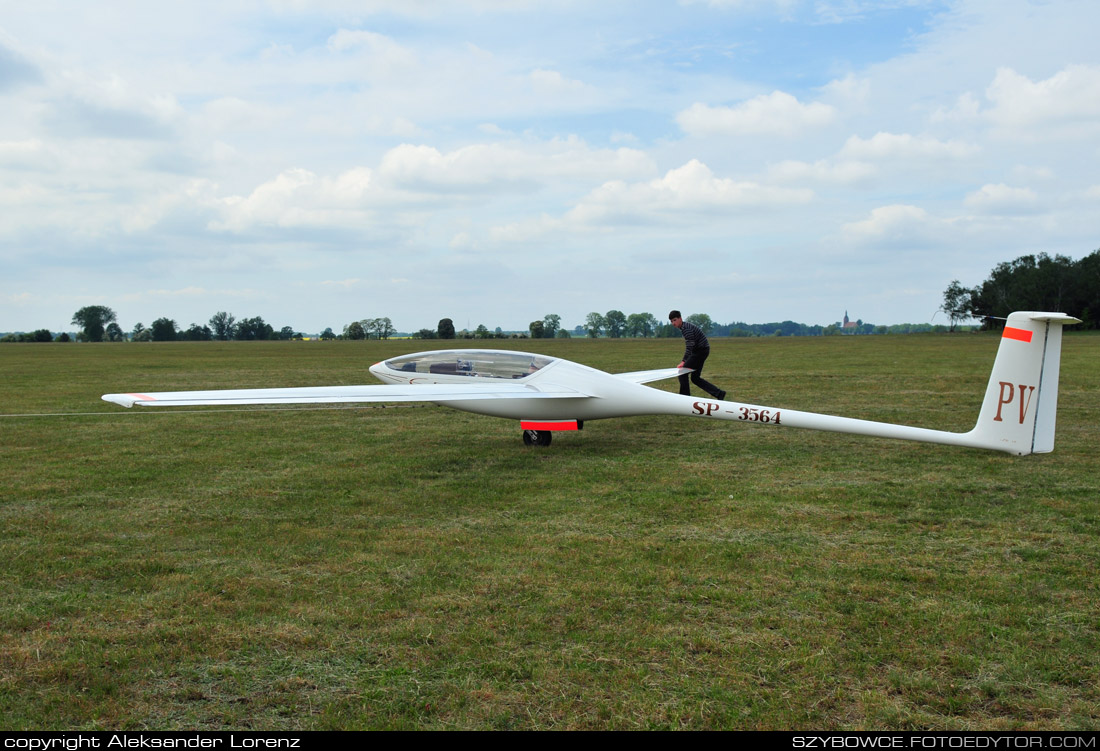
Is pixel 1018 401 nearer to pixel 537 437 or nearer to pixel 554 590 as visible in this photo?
pixel 537 437

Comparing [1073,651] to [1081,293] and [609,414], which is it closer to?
[609,414]

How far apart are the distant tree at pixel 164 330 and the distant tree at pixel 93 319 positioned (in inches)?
662

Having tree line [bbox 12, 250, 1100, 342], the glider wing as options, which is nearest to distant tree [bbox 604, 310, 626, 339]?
tree line [bbox 12, 250, 1100, 342]

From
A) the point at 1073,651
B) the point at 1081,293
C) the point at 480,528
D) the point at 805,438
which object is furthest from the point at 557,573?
the point at 1081,293

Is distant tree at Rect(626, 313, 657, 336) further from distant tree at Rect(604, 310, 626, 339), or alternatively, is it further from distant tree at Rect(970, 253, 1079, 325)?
distant tree at Rect(970, 253, 1079, 325)

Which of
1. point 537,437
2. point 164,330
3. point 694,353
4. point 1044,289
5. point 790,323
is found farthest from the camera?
point 790,323

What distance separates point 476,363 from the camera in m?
11.6

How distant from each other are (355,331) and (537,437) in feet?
365

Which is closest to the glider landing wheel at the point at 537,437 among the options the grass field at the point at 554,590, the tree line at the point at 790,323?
the grass field at the point at 554,590

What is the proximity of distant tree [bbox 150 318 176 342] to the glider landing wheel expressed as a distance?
132178 mm

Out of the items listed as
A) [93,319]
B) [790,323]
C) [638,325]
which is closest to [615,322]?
[638,325]

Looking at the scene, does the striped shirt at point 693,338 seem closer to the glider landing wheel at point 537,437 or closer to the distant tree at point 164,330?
the glider landing wheel at point 537,437

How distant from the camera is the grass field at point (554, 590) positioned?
368 cm

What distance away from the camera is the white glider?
8203 mm
